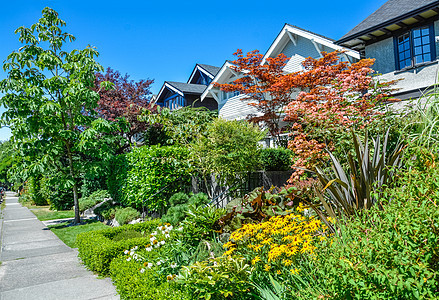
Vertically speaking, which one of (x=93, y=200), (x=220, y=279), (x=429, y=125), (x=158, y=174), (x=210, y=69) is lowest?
(x=93, y=200)

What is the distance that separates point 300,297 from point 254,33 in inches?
504

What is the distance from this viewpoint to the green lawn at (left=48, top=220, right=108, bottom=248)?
9.24 metres

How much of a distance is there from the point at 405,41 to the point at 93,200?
47.0 ft

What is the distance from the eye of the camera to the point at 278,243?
3354mm

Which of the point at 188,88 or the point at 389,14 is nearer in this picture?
the point at 389,14

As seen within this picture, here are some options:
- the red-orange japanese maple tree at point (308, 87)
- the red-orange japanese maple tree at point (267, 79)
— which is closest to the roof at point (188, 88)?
the red-orange japanese maple tree at point (308, 87)

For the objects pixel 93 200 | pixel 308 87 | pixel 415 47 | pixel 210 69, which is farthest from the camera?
pixel 210 69

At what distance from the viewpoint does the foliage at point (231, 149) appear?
8.09 m

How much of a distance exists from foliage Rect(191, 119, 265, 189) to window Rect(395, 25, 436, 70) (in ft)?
23.0

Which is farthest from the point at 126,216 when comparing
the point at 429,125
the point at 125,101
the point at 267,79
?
the point at 125,101

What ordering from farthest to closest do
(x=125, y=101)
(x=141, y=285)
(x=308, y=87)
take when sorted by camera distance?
(x=125, y=101), (x=308, y=87), (x=141, y=285)

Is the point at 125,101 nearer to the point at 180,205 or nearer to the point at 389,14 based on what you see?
the point at 180,205

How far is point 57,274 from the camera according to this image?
604cm

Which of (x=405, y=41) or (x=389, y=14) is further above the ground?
(x=389, y=14)
